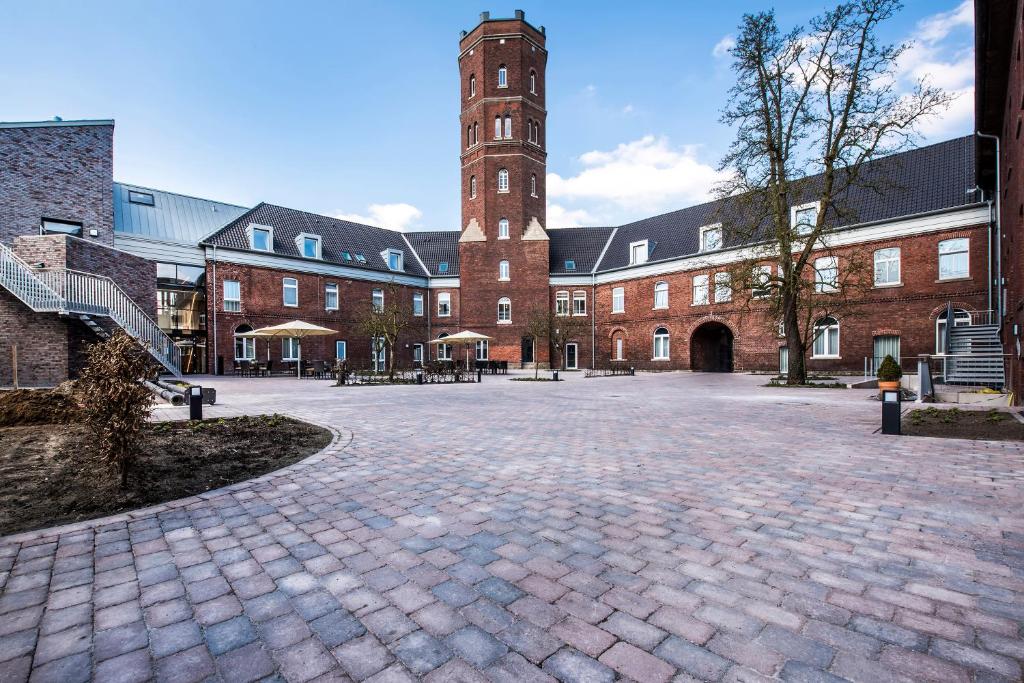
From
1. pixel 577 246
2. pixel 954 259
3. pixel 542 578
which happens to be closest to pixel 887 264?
pixel 954 259

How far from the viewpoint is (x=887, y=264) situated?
2281 centimetres

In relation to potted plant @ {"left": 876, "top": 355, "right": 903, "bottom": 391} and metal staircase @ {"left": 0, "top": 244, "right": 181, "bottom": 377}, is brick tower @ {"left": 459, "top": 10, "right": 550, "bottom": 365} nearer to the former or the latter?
metal staircase @ {"left": 0, "top": 244, "right": 181, "bottom": 377}

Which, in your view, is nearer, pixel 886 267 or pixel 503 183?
pixel 886 267

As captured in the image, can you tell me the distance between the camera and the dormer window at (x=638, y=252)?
33.3 metres

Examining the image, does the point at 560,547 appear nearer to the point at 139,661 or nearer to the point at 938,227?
the point at 139,661

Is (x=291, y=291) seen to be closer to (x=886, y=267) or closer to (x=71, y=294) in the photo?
(x=71, y=294)

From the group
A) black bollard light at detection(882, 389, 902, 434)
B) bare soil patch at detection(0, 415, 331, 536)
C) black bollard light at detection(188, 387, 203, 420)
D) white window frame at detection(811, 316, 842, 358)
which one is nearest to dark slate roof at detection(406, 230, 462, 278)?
white window frame at detection(811, 316, 842, 358)

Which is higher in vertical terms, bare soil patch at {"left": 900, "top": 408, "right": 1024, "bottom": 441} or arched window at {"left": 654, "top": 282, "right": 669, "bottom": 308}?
arched window at {"left": 654, "top": 282, "right": 669, "bottom": 308}

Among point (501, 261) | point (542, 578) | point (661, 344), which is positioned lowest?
point (542, 578)

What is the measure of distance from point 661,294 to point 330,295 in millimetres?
A: 21991

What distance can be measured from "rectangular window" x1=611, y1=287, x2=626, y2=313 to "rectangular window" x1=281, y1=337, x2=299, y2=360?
835 inches

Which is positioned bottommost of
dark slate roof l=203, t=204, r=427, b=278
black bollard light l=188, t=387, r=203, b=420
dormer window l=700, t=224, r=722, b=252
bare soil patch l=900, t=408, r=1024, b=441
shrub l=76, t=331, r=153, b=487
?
bare soil patch l=900, t=408, r=1024, b=441

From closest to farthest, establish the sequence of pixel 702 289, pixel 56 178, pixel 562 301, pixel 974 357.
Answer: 1. pixel 974 357
2. pixel 56 178
3. pixel 702 289
4. pixel 562 301

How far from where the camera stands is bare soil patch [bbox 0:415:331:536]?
12.3 feet
